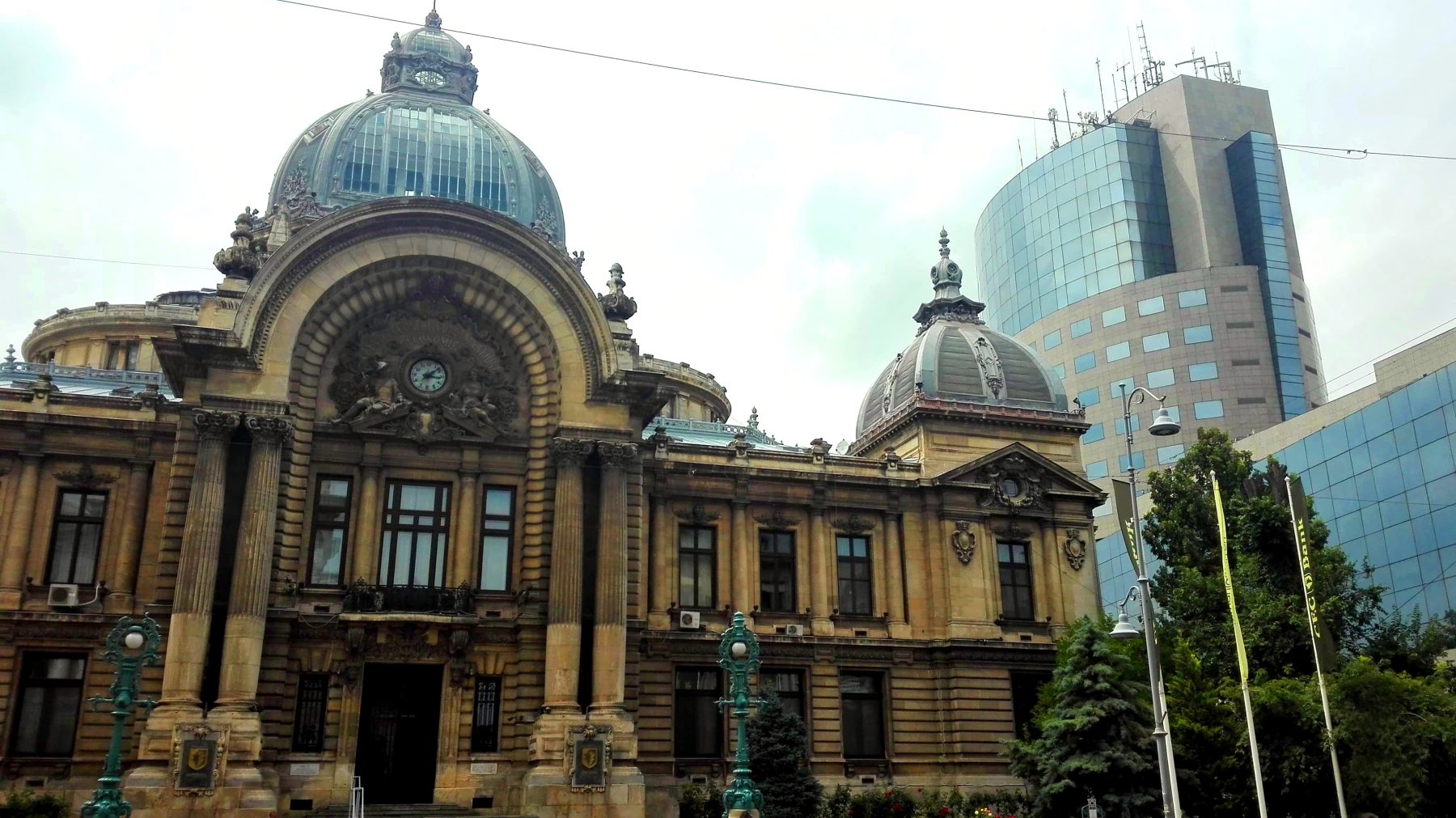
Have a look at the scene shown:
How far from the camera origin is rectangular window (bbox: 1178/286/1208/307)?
8638cm

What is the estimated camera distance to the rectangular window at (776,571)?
36906 millimetres

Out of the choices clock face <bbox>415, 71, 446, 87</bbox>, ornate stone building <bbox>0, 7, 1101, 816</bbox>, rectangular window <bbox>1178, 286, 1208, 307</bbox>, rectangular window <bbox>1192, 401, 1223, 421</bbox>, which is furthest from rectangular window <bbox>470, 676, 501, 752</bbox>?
rectangular window <bbox>1178, 286, 1208, 307</bbox>

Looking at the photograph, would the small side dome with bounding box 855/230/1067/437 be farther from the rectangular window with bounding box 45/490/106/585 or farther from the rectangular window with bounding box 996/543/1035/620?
the rectangular window with bounding box 45/490/106/585

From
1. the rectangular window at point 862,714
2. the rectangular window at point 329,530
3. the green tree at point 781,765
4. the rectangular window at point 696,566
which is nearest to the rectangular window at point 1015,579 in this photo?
the rectangular window at point 862,714

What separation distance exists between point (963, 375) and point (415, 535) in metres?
19.8

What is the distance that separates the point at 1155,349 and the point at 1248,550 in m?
54.6

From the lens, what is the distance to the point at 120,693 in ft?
74.8

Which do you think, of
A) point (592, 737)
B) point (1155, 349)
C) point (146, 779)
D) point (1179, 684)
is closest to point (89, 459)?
point (146, 779)

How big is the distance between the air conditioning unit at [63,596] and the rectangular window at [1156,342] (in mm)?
74180

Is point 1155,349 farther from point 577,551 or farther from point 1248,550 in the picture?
point 577,551

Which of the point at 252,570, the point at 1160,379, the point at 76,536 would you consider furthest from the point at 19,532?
the point at 1160,379

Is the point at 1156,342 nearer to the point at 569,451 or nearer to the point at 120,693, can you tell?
the point at 569,451

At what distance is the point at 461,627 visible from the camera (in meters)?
30.7

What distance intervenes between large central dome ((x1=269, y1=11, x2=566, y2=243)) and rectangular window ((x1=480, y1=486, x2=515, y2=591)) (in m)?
10.8
